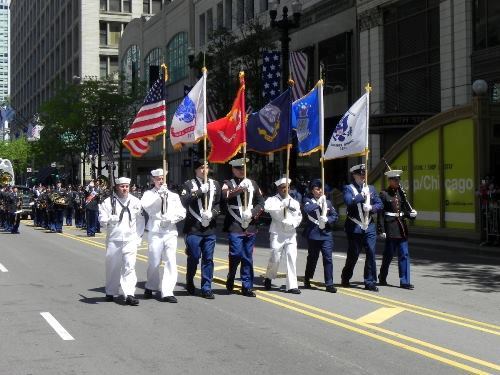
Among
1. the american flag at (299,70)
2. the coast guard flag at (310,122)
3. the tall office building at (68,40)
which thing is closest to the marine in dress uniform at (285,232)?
the coast guard flag at (310,122)

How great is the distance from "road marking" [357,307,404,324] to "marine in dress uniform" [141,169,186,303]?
279 centimetres

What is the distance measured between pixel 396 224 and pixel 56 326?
5713 mm

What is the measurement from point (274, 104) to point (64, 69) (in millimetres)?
83194

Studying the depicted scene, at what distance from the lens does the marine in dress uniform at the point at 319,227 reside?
11.7 m

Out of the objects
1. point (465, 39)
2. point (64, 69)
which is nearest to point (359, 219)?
point (465, 39)

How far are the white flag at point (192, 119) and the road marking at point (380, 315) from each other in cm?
406

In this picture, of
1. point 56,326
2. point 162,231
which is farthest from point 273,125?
point 56,326

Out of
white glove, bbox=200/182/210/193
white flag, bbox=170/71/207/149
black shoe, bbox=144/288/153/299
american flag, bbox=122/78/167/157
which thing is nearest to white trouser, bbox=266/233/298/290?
white glove, bbox=200/182/210/193

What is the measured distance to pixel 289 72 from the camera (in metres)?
26.8

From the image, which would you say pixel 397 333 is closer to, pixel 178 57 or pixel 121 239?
pixel 121 239

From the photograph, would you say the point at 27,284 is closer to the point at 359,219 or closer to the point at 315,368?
the point at 359,219

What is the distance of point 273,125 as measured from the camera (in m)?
12.7

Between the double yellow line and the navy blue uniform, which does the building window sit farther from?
the double yellow line

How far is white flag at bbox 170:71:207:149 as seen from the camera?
12.3m
